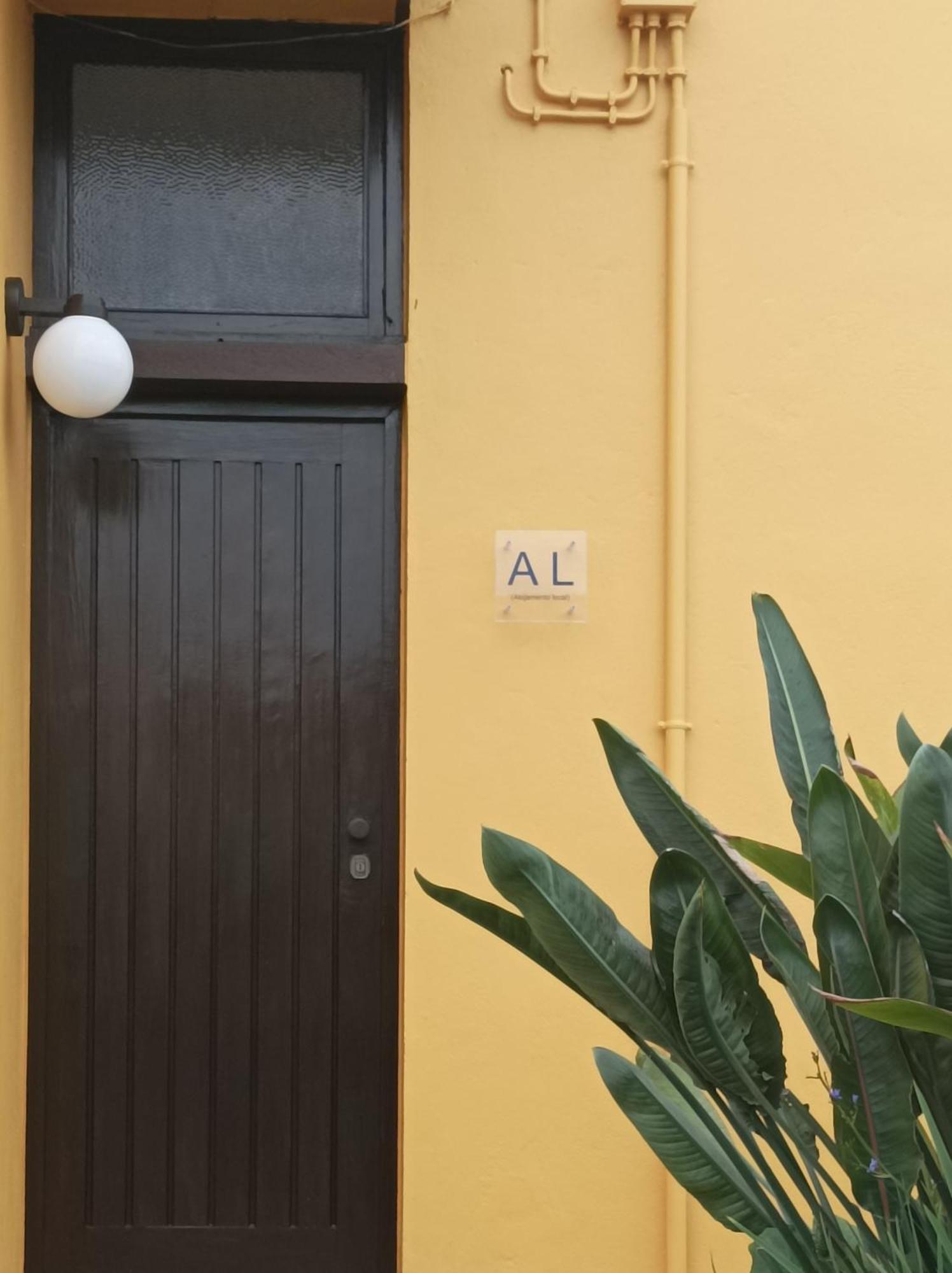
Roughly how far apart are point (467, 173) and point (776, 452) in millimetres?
977

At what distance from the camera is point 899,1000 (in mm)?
1123

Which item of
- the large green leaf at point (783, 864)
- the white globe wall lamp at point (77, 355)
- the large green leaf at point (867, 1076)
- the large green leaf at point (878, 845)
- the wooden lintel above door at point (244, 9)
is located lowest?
the large green leaf at point (867, 1076)

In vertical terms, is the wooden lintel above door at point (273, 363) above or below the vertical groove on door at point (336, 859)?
above

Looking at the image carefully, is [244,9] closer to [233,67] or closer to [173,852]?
[233,67]

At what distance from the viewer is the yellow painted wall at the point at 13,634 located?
3.01 metres

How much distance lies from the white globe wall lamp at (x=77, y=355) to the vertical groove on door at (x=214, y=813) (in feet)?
1.30

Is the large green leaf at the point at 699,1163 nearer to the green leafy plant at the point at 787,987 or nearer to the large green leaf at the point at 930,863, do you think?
the green leafy plant at the point at 787,987

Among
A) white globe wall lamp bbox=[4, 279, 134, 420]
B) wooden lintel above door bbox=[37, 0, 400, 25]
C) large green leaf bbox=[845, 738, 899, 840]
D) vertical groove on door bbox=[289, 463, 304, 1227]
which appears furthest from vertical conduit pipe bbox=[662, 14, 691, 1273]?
large green leaf bbox=[845, 738, 899, 840]

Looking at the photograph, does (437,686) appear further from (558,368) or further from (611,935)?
(611,935)

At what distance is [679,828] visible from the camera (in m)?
1.48

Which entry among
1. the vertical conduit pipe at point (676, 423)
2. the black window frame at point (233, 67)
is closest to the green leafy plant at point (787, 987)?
the vertical conduit pipe at point (676, 423)

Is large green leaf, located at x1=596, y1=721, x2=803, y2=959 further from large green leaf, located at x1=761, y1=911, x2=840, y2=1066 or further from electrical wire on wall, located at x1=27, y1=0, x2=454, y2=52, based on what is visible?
electrical wire on wall, located at x1=27, y1=0, x2=454, y2=52

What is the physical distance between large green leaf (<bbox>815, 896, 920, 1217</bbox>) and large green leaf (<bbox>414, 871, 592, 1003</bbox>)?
26cm

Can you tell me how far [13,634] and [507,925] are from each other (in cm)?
201
